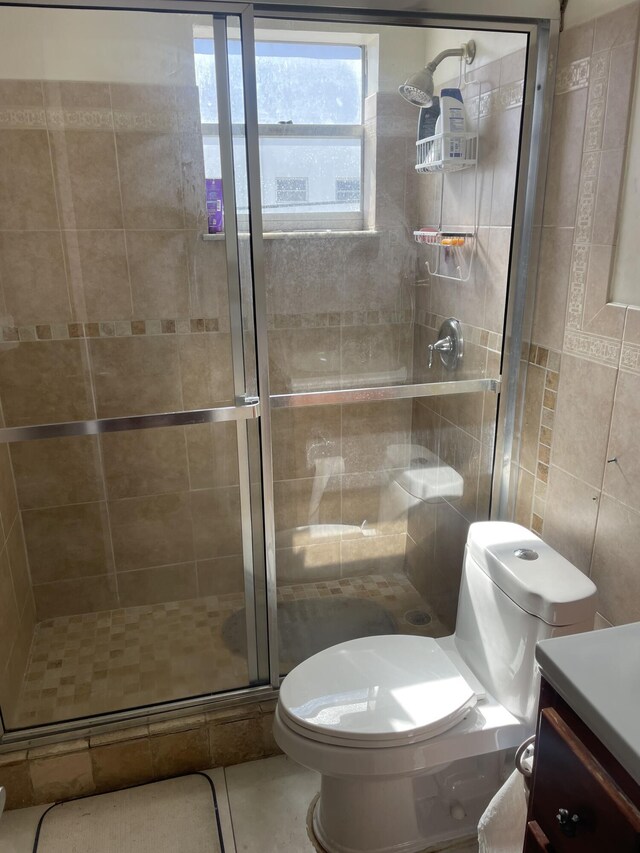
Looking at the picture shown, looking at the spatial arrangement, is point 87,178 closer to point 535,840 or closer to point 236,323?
point 236,323

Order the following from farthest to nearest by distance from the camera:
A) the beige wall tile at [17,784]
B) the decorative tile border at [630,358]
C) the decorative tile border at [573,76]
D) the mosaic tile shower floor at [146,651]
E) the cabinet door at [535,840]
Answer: the mosaic tile shower floor at [146,651] < the beige wall tile at [17,784] < the decorative tile border at [573,76] < the decorative tile border at [630,358] < the cabinet door at [535,840]

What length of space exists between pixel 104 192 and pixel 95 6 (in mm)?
417

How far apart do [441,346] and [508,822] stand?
47.9 inches

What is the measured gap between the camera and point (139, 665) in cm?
204

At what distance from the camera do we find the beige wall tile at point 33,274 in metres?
1.68

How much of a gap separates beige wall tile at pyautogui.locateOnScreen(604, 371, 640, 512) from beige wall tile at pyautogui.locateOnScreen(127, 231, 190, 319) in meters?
1.12

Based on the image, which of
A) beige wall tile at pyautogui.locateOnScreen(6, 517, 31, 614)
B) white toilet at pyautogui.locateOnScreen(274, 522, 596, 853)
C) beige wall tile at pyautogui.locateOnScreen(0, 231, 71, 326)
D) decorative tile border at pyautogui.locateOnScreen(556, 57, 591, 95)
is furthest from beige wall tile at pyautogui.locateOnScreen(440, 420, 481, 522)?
beige wall tile at pyautogui.locateOnScreen(6, 517, 31, 614)

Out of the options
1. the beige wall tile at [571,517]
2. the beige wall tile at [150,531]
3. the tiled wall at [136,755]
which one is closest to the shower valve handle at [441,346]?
the beige wall tile at [571,517]

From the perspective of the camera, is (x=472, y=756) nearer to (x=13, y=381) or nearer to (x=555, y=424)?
(x=555, y=424)

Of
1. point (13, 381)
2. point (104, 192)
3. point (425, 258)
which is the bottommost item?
point (13, 381)

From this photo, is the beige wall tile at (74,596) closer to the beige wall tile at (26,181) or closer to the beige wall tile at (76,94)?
the beige wall tile at (26,181)

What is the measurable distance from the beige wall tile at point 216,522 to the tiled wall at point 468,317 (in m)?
0.60

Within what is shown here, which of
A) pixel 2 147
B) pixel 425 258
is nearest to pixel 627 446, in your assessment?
pixel 425 258

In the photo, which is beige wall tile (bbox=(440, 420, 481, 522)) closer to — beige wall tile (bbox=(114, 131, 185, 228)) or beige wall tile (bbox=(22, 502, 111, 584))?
beige wall tile (bbox=(114, 131, 185, 228))
